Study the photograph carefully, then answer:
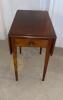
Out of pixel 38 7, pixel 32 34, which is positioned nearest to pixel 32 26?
pixel 32 34

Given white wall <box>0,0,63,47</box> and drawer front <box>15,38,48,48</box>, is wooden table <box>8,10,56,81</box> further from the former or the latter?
white wall <box>0,0,63,47</box>

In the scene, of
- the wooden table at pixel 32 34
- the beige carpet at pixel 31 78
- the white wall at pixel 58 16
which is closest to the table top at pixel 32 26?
the wooden table at pixel 32 34

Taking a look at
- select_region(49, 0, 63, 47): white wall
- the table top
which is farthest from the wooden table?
select_region(49, 0, 63, 47): white wall

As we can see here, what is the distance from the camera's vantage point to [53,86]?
1407mm

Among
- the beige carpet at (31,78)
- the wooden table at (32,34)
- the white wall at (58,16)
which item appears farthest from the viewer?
the white wall at (58,16)

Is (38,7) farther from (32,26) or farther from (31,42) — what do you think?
(31,42)

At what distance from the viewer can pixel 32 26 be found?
3.72 ft

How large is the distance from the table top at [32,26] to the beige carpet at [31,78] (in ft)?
2.03

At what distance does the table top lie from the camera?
1037 millimetres

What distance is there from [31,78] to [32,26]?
637 millimetres

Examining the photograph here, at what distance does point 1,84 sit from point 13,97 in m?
0.21

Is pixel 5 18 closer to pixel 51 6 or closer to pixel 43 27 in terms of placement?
pixel 51 6

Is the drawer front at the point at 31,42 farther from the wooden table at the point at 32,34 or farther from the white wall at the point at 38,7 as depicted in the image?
the white wall at the point at 38,7

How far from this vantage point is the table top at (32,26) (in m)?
1.04
